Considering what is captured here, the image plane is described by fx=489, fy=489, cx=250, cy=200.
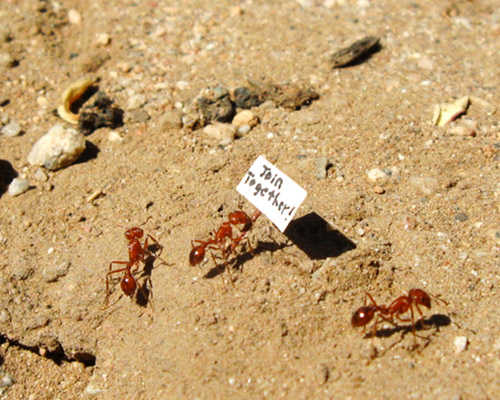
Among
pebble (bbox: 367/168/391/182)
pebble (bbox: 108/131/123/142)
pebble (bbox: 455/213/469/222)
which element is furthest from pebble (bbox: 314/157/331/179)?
pebble (bbox: 108/131/123/142)

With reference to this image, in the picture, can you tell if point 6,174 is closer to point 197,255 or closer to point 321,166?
point 197,255

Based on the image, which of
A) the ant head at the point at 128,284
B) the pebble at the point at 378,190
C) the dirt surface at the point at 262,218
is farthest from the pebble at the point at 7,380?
the pebble at the point at 378,190

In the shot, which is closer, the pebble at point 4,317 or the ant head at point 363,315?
the ant head at point 363,315

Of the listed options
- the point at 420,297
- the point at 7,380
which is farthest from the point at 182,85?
the point at 420,297

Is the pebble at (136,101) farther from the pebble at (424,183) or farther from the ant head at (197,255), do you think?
the pebble at (424,183)

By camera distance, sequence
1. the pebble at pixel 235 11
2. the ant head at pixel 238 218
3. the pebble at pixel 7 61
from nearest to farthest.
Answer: the ant head at pixel 238 218 → the pebble at pixel 7 61 → the pebble at pixel 235 11

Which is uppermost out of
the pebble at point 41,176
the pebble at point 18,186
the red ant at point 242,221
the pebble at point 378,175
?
the pebble at point 18,186

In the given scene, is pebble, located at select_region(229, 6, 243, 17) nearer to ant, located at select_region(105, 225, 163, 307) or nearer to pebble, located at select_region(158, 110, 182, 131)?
pebble, located at select_region(158, 110, 182, 131)
